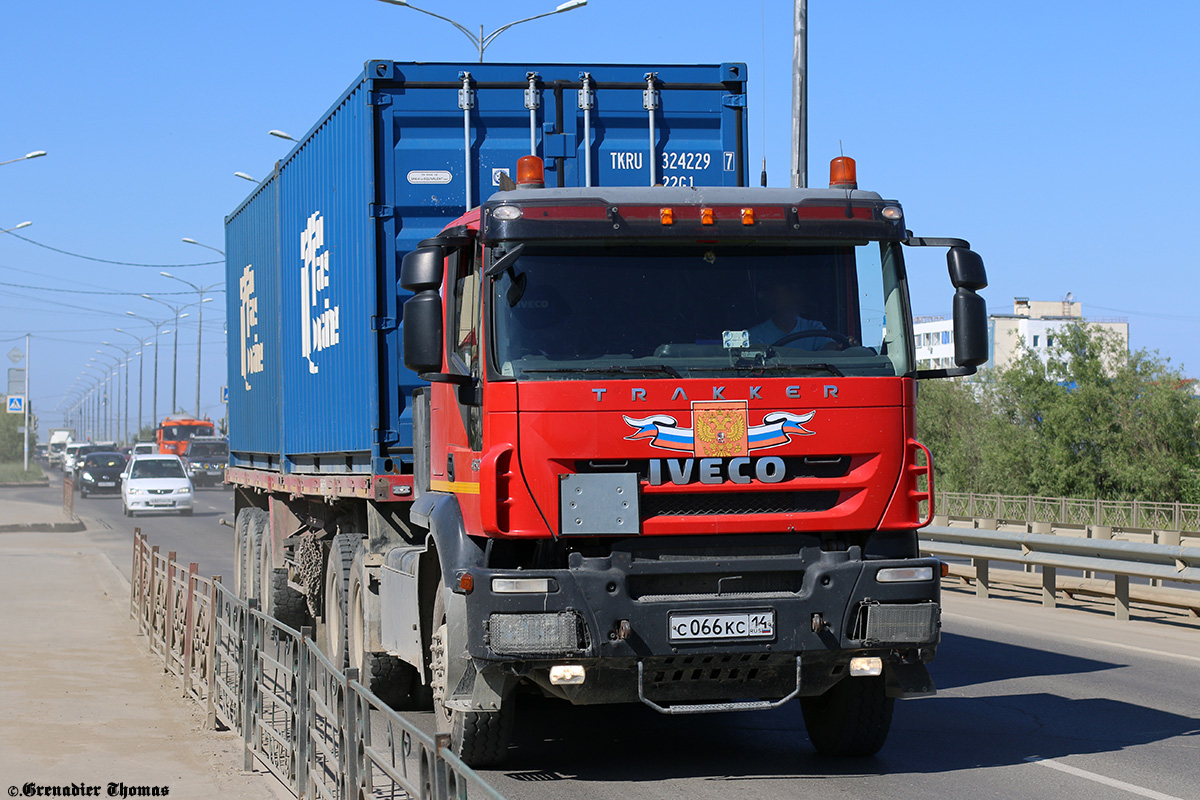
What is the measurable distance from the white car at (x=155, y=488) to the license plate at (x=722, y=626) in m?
36.4

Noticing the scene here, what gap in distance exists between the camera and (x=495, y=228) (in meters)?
7.14

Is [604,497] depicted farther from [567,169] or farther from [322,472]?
[322,472]

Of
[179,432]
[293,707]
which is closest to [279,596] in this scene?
[293,707]

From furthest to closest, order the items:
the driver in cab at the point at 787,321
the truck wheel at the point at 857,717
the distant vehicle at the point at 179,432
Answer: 1. the distant vehicle at the point at 179,432
2. the truck wheel at the point at 857,717
3. the driver in cab at the point at 787,321

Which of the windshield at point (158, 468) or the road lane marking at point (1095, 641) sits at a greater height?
the windshield at point (158, 468)

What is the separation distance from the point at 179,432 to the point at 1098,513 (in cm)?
5456

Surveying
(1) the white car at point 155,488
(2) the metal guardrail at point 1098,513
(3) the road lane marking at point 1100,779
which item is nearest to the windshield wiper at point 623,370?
(3) the road lane marking at point 1100,779

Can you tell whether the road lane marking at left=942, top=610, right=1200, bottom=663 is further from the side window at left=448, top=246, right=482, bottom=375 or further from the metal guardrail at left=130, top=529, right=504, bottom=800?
the metal guardrail at left=130, top=529, right=504, bottom=800

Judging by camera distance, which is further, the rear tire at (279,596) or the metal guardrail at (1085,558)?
the rear tire at (279,596)

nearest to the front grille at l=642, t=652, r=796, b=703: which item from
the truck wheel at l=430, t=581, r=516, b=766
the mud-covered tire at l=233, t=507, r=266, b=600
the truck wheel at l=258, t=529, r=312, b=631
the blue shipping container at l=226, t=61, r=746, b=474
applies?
the truck wheel at l=430, t=581, r=516, b=766

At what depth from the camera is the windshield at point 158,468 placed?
41969 millimetres

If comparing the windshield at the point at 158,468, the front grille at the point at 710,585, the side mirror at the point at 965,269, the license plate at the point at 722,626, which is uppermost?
the side mirror at the point at 965,269

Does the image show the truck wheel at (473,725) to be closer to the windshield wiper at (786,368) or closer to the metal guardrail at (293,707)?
the metal guardrail at (293,707)

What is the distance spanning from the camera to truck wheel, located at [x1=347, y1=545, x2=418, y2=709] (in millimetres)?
9938
